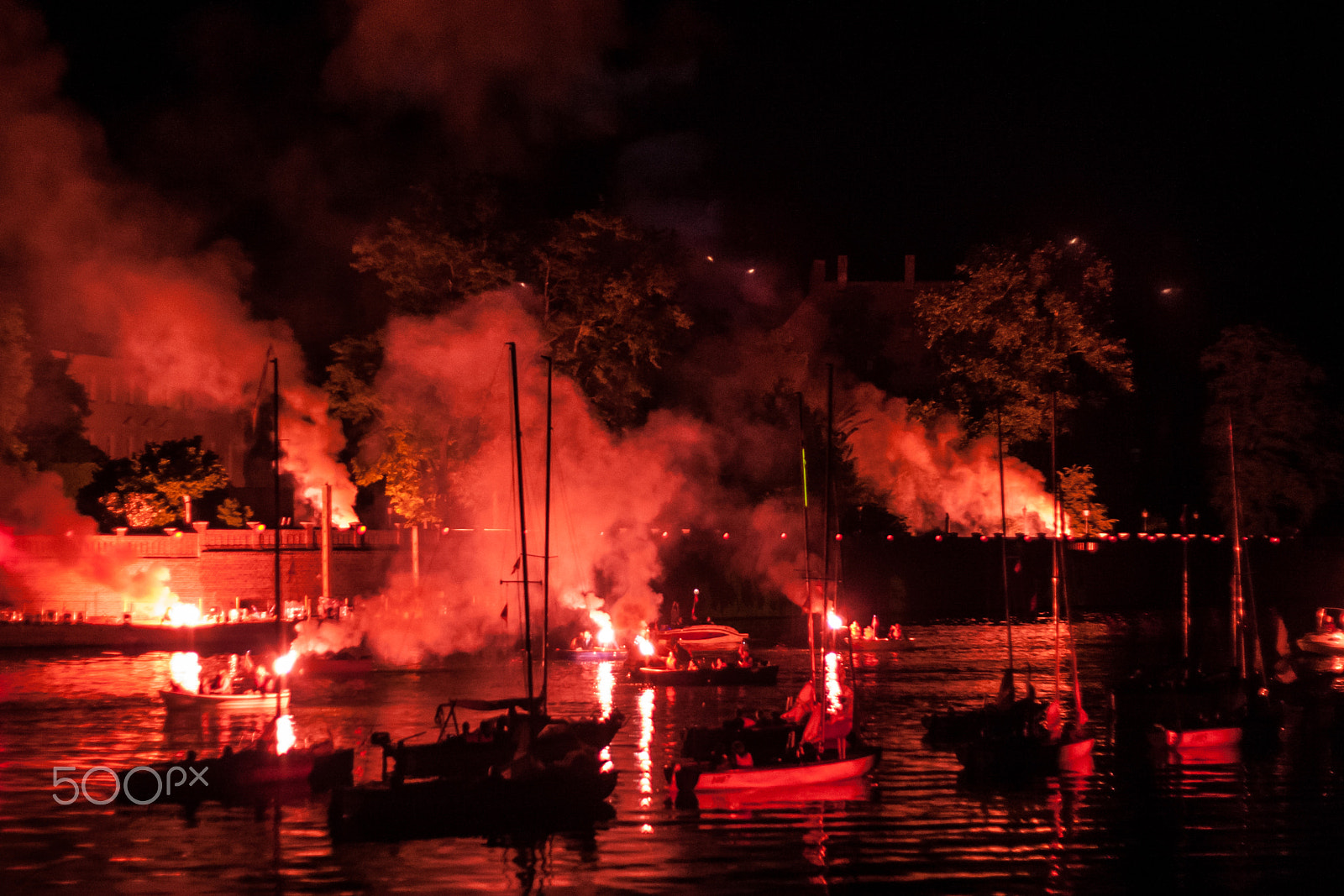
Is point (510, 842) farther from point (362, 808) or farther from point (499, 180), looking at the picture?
point (499, 180)

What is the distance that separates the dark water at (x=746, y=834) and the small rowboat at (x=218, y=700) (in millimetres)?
782

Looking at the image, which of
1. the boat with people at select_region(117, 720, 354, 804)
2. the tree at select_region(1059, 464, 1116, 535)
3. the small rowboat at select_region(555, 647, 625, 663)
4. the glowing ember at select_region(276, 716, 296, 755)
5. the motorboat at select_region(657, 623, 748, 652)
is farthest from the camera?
the tree at select_region(1059, 464, 1116, 535)

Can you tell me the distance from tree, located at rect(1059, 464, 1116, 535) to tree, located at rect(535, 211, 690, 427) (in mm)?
17478

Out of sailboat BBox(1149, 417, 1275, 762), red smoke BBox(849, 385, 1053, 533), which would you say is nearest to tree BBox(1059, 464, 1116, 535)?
red smoke BBox(849, 385, 1053, 533)

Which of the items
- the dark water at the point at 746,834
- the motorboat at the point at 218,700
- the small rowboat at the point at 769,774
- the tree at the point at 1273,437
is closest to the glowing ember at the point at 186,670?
the motorboat at the point at 218,700

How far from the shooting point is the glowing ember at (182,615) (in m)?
43.6

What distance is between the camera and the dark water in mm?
16297

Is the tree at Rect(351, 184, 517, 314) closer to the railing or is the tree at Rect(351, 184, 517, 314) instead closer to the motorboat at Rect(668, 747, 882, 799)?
the railing

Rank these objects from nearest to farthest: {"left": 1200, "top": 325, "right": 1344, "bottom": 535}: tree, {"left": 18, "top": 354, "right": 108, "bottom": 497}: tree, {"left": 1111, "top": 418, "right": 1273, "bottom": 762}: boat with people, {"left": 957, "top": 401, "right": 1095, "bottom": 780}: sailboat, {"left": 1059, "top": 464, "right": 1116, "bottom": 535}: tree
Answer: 1. {"left": 957, "top": 401, "right": 1095, "bottom": 780}: sailboat
2. {"left": 1111, "top": 418, "right": 1273, "bottom": 762}: boat with people
3. {"left": 18, "top": 354, "right": 108, "bottom": 497}: tree
4. {"left": 1059, "top": 464, "right": 1116, "bottom": 535}: tree
5. {"left": 1200, "top": 325, "right": 1344, "bottom": 535}: tree

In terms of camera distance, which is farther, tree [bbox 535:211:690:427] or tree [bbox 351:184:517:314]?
tree [bbox 535:211:690:427]

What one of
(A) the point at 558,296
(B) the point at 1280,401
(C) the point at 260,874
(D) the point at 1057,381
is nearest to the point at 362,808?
(C) the point at 260,874

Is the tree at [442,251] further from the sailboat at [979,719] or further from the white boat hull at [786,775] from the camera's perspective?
the white boat hull at [786,775]

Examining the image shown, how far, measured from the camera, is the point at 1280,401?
172 ft

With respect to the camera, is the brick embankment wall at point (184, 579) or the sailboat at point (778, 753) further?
the brick embankment wall at point (184, 579)
